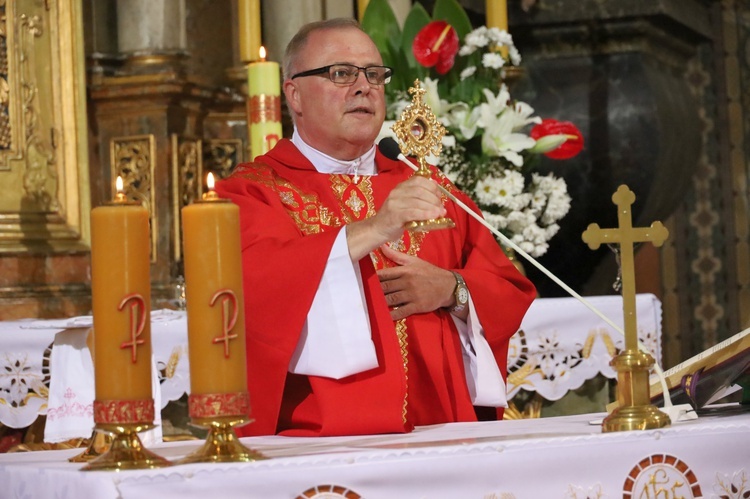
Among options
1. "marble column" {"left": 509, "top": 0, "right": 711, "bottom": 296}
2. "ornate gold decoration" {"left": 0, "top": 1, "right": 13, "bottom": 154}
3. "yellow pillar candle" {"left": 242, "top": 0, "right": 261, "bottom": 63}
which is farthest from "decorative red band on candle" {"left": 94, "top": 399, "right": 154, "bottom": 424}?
"marble column" {"left": 509, "top": 0, "right": 711, "bottom": 296}

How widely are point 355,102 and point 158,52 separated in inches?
98.4

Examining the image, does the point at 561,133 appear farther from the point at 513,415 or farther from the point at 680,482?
the point at 680,482

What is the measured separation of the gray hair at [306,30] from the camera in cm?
314

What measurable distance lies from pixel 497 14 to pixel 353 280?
291 centimetres

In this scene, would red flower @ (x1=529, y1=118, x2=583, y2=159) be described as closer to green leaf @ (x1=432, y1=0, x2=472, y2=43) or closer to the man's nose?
green leaf @ (x1=432, y1=0, x2=472, y2=43)

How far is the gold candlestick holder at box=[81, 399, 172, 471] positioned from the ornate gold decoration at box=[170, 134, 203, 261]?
3.43 meters

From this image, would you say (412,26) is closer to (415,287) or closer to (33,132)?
(33,132)

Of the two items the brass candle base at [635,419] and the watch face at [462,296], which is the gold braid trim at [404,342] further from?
the brass candle base at [635,419]

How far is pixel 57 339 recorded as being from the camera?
3420mm

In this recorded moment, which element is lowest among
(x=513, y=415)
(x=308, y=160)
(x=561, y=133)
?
(x=513, y=415)

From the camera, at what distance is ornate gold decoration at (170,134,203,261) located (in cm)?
534

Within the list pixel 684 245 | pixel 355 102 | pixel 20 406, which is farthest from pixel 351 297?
pixel 684 245

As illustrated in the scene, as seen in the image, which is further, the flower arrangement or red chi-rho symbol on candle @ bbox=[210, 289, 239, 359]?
the flower arrangement

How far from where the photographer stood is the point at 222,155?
5551 mm
